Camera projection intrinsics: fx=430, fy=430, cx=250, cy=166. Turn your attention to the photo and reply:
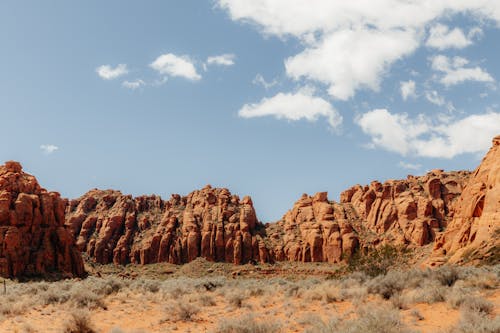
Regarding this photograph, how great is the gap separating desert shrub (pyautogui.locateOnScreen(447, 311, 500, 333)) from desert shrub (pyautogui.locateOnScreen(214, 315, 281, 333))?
216 inches

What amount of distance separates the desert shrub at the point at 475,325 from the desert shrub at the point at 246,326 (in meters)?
5.48

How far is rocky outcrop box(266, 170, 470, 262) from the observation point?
88.9 m

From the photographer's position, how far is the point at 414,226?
87.7 m

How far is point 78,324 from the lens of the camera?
52.8 feet

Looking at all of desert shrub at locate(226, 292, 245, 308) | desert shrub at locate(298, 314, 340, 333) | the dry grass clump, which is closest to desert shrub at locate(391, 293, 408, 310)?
desert shrub at locate(298, 314, 340, 333)

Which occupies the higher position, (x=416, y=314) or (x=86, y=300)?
(x=416, y=314)

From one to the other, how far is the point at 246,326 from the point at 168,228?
90.5m

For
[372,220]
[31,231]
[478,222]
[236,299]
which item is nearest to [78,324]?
[236,299]

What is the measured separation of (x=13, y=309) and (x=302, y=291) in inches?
550

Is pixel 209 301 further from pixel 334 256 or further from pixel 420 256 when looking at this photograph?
pixel 334 256

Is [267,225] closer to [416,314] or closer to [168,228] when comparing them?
[168,228]

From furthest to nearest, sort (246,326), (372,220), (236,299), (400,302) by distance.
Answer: (372,220)
(236,299)
(400,302)
(246,326)

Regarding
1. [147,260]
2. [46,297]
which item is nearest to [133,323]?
[46,297]

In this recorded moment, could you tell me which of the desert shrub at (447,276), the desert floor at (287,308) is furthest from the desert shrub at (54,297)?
the desert shrub at (447,276)
